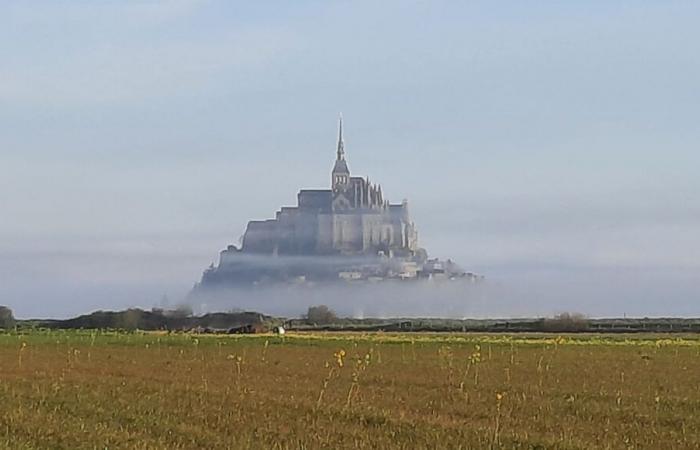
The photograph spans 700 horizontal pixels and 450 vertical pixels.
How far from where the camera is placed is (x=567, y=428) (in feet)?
65.7

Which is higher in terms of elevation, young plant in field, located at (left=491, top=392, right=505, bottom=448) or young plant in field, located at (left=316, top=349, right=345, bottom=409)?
young plant in field, located at (left=316, top=349, right=345, bottom=409)

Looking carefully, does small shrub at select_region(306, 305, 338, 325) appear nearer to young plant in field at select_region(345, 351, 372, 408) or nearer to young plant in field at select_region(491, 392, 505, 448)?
young plant in field at select_region(345, 351, 372, 408)

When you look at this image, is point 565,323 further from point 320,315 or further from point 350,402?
point 350,402

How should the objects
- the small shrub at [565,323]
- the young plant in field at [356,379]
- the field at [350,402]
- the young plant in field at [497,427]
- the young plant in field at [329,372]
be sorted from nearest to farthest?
the young plant in field at [497,427], the field at [350,402], the young plant in field at [329,372], the young plant in field at [356,379], the small shrub at [565,323]

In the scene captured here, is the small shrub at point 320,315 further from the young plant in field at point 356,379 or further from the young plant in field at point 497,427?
the young plant in field at point 497,427

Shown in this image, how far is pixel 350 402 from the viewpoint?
2361cm

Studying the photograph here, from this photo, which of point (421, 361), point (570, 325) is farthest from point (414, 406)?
point (570, 325)

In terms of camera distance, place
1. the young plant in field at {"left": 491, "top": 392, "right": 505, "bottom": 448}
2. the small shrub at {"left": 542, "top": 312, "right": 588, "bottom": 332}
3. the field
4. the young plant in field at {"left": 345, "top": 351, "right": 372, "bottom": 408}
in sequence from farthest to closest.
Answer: the small shrub at {"left": 542, "top": 312, "right": 588, "bottom": 332} < the young plant in field at {"left": 345, "top": 351, "right": 372, "bottom": 408} < the field < the young plant in field at {"left": 491, "top": 392, "right": 505, "bottom": 448}

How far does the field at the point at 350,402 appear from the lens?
18062 mm

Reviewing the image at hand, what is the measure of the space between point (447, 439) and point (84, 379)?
14.0m

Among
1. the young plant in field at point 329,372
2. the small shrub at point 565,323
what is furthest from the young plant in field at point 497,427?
the small shrub at point 565,323

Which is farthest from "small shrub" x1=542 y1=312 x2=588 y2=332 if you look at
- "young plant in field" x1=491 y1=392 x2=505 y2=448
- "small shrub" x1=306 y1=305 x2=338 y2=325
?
"young plant in field" x1=491 y1=392 x2=505 y2=448

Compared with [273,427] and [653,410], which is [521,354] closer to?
[653,410]

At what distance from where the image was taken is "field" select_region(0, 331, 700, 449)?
18062 mm
